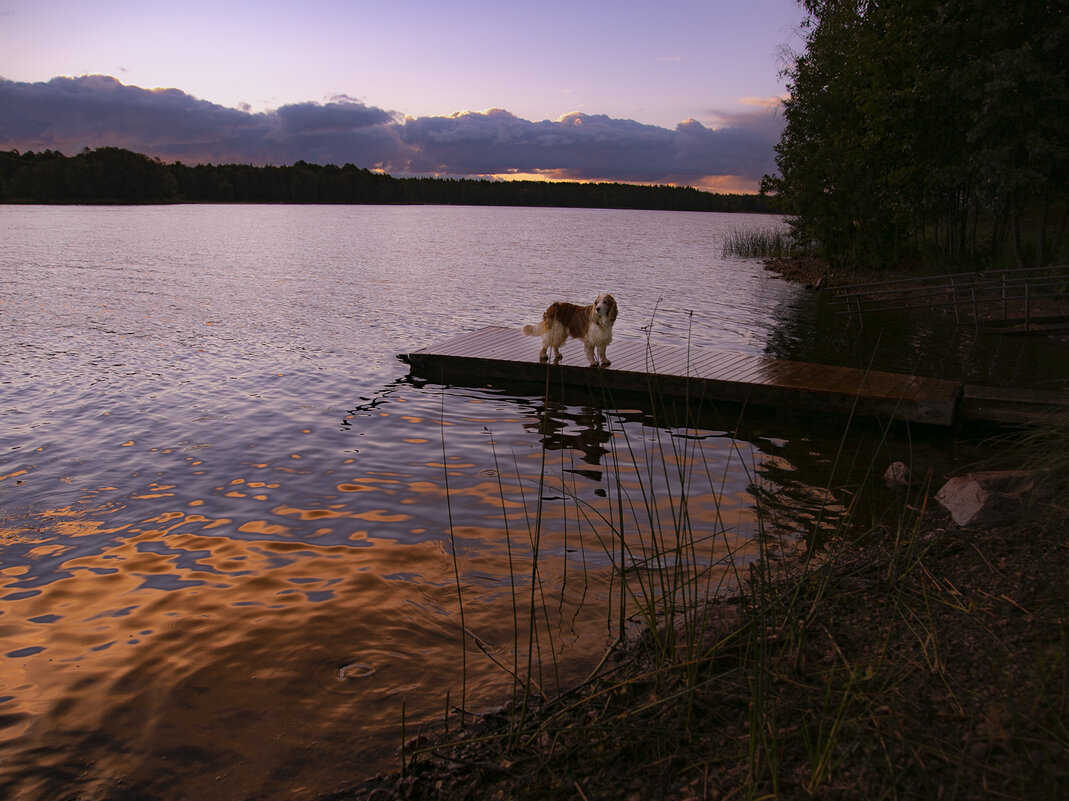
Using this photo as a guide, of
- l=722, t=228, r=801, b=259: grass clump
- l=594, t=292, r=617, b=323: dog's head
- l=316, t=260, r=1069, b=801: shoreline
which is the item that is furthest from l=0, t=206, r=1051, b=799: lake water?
l=722, t=228, r=801, b=259: grass clump

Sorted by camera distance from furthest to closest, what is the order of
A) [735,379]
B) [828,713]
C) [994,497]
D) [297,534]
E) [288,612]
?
[735,379] → [297,534] → [994,497] → [288,612] → [828,713]

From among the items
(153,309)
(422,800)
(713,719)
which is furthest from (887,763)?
(153,309)

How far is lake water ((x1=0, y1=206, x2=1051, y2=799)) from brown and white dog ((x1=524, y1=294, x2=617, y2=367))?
74 centimetres

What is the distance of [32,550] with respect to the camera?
5.98 meters

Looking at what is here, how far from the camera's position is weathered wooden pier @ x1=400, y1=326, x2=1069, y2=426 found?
29.7 ft

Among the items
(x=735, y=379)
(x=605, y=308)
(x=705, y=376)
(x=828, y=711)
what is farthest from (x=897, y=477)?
(x=828, y=711)

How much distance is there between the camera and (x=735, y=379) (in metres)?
10.3


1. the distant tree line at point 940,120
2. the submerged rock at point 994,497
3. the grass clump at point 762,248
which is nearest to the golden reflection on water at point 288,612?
the submerged rock at point 994,497

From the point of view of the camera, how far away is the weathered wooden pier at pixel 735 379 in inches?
356

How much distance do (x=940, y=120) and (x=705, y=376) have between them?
52.2 feet

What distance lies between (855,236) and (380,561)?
95.8ft

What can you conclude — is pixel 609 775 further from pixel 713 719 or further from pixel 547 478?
pixel 547 478

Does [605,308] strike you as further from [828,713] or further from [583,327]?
[828,713]

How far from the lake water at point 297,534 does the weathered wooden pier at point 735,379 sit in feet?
1.43
